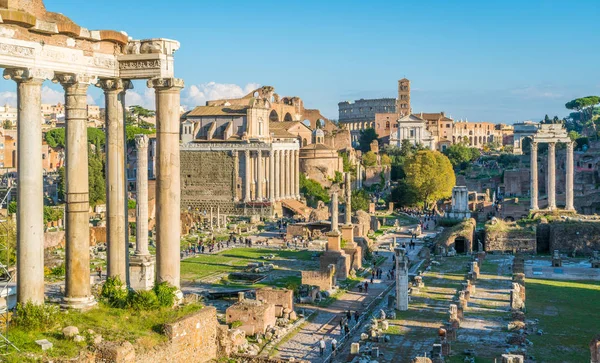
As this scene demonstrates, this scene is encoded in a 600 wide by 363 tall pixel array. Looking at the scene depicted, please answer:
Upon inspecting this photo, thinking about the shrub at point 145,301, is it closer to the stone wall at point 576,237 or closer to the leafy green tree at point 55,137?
the stone wall at point 576,237

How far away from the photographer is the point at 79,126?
1354 centimetres

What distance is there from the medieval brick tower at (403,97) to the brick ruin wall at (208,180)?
6957 centimetres

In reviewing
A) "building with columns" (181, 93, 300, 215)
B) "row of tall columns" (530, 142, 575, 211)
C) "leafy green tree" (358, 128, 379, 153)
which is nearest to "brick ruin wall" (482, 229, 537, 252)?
"row of tall columns" (530, 142, 575, 211)

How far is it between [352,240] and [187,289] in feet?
38.8

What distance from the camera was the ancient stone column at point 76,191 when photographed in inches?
530

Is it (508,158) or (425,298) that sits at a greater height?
(508,158)

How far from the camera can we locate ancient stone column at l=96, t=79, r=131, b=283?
1456cm

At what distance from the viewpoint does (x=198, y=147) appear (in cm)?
6912

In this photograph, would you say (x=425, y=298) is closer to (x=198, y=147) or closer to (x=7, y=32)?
(x=7, y=32)

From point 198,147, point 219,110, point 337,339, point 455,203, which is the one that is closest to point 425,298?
point 337,339

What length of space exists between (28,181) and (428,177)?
5851cm

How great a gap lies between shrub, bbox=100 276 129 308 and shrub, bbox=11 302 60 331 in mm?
1696

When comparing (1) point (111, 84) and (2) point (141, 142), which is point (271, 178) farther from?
(1) point (111, 84)

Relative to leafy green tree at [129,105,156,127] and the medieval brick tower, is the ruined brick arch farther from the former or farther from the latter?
the medieval brick tower
